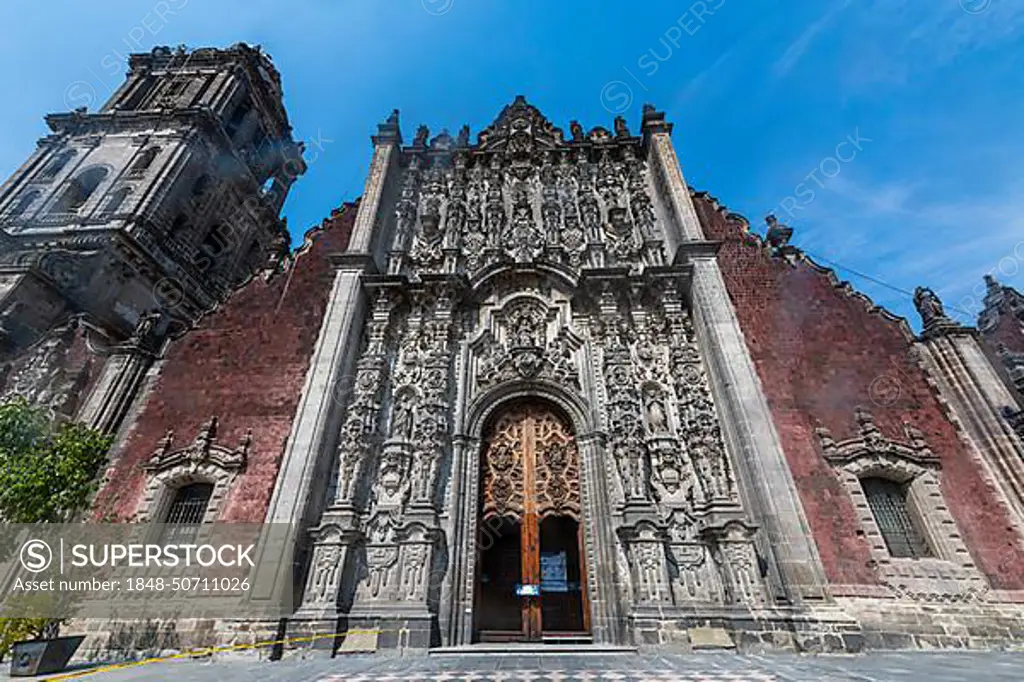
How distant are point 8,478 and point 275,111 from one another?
100 ft

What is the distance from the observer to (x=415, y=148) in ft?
58.4

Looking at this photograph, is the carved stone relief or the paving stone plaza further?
the carved stone relief

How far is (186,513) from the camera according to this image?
10727 millimetres

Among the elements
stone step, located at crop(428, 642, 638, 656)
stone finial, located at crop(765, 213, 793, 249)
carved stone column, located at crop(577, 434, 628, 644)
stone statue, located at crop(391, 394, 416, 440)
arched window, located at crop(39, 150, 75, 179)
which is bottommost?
stone step, located at crop(428, 642, 638, 656)

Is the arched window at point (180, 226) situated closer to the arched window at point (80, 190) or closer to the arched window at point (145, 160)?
the arched window at point (145, 160)

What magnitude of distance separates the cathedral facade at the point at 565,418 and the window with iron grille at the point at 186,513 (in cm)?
6

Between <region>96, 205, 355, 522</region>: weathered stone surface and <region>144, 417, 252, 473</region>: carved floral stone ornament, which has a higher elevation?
<region>96, 205, 355, 522</region>: weathered stone surface

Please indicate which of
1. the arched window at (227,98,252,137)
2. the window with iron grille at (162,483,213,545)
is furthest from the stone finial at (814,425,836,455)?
the arched window at (227,98,252,137)

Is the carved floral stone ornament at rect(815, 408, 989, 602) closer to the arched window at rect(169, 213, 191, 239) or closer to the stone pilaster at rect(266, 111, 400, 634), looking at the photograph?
the stone pilaster at rect(266, 111, 400, 634)

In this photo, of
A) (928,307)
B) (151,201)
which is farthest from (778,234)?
(151,201)

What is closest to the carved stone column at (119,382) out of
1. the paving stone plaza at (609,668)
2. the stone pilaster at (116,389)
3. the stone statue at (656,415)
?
the stone pilaster at (116,389)

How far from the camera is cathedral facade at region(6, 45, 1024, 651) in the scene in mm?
9133

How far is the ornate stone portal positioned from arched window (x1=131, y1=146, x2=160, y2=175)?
13.7 metres

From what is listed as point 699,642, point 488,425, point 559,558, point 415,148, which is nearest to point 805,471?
point 699,642
